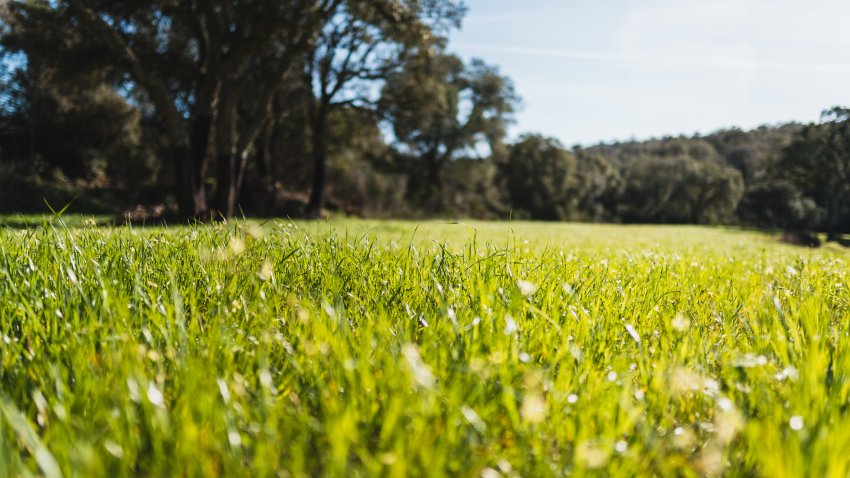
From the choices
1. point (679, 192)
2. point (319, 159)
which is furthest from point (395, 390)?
point (679, 192)

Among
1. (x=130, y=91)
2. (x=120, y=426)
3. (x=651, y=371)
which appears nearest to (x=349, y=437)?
(x=120, y=426)

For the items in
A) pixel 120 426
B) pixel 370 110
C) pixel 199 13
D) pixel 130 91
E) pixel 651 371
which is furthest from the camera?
pixel 370 110

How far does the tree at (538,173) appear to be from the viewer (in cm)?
6756

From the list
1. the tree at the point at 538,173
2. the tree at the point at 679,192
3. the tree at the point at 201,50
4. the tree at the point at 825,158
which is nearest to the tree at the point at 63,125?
the tree at the point at 201,50

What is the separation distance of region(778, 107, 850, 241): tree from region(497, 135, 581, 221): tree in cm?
2820

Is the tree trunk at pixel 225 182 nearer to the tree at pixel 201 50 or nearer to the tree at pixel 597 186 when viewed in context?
the tree at pixel 201 50

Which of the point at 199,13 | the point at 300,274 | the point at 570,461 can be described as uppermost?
the point at 199,13

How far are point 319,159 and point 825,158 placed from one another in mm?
41513

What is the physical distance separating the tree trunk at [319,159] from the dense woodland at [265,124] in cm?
9

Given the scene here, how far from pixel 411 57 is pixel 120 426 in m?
27.1

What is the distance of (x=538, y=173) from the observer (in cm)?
6862

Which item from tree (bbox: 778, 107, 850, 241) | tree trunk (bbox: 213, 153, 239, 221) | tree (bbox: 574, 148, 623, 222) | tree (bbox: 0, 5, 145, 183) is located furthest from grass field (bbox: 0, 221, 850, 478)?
tree (bbox: 574, 148, 623, 222)

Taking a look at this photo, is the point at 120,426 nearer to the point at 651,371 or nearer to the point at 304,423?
the point at 304,423

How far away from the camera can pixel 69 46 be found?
18.2 m
